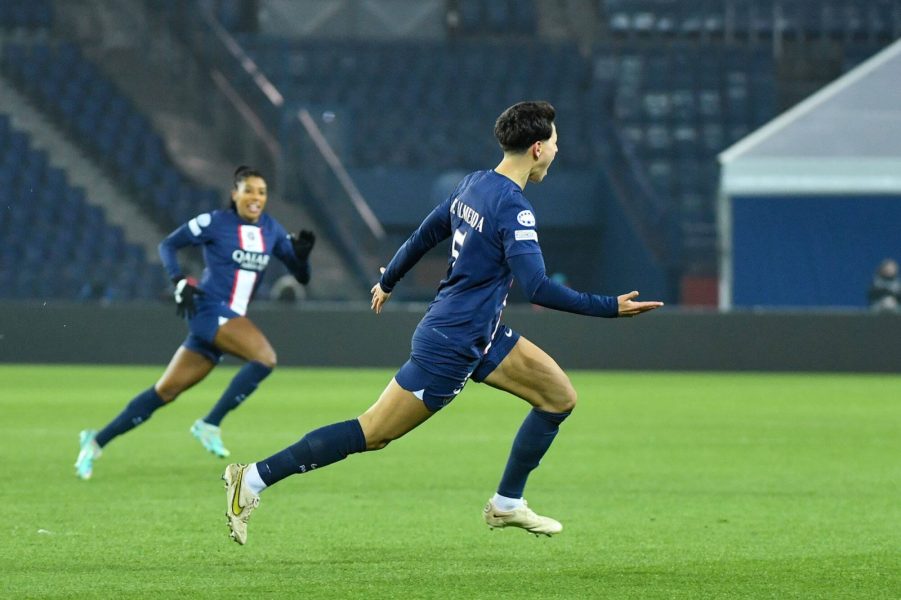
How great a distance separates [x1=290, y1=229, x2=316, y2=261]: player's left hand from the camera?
35.8 feet

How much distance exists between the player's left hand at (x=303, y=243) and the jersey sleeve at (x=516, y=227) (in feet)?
14.0

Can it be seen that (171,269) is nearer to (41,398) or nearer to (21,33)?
(41,398)

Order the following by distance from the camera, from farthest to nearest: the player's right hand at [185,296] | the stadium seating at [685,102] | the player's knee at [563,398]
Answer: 1. the stadium seating at [685,102]
2. the player's right hand at [185,296]
3. the player's knee at [563,398]

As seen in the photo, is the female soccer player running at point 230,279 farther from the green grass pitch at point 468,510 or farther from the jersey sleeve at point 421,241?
the jersey sleeve at point 421,241

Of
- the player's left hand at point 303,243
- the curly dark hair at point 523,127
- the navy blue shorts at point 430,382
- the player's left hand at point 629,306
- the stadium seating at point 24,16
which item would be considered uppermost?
the curly dark hair at point 523,127

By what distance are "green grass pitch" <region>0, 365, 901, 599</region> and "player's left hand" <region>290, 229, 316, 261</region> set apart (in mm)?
1524

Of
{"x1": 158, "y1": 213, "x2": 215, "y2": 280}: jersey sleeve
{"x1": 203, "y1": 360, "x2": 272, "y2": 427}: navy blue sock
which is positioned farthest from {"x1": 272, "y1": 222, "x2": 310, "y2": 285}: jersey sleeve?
{"x1": 203, "y1": 360, "x2": 272, "y2": 427}: navy blue sock

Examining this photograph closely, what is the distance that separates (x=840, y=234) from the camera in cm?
2628

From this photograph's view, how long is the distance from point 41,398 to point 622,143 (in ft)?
48.4

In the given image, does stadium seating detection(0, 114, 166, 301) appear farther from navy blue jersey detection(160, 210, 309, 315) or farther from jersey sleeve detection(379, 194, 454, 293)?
jersey sleeve detection(379, 194, 454, 293)

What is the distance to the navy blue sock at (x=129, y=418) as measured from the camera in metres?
10.5

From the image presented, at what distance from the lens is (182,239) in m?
11.4

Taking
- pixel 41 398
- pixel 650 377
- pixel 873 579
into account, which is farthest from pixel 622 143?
pixel 873 579

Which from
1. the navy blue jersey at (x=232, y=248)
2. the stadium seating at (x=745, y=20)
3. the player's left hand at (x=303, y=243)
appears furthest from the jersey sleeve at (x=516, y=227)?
the stadium seating at (x=745, y=20)
